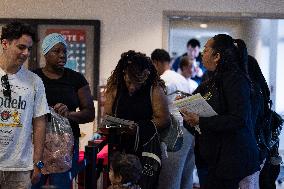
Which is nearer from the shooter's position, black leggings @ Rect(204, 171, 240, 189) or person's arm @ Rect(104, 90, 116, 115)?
black leggings @ Rect(204, 171, 240, 189)

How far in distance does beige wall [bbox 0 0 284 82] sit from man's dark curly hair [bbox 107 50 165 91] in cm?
263

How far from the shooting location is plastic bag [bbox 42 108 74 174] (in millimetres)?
3061

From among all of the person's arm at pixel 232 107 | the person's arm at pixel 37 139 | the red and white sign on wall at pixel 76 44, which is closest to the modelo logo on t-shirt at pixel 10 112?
the person's arm at pixel 37 139

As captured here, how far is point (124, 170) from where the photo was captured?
2.85 meters

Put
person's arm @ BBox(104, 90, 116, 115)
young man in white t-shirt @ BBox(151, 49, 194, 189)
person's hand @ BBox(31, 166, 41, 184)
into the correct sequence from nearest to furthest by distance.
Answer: person's hand @ BBox(31, 166, 41, 184) < person's arm @ BBox(104, 90, 116, 115) < young man in white t-shirt @ BBox(151, 49, 194, 189)

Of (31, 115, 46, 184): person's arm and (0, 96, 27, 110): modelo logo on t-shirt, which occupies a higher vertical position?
(0, 96, 27, 110): modelo logo on t-shirt

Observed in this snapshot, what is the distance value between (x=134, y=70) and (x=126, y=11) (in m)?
2.83

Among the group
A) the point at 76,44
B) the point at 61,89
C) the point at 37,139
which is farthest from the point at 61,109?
the point at 76,44

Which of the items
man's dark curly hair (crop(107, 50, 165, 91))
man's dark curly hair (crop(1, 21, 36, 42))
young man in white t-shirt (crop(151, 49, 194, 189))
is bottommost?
young man in white t-shirt (crop(151, 49, 194, 189))

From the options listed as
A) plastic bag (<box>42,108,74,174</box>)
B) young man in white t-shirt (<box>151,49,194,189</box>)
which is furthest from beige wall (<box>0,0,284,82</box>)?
plastic bag (<box>42,108,74,174</box>)

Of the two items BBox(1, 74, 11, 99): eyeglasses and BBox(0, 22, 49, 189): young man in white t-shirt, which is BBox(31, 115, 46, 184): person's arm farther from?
BBox(1, 74, 11, 99): eyeglasses

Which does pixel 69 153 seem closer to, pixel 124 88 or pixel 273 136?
pixel 124 88

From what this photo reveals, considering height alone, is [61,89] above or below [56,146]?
above

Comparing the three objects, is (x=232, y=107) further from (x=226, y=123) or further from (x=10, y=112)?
(x=10, y=112)
